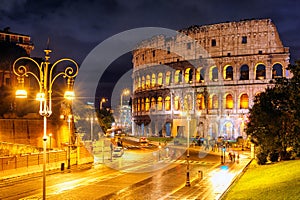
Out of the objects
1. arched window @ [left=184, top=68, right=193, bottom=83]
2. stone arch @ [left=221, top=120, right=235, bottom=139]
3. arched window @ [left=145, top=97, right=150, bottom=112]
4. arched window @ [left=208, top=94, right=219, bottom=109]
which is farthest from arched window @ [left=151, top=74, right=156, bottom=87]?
stone arch @ [left=221, top=120, right=235, bottom=139]

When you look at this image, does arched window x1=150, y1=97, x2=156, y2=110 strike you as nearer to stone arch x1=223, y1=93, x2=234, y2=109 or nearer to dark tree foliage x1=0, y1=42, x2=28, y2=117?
stone arch x1=223, y1=93, x2=234, y2=109

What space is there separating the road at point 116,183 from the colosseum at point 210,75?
3268 cm

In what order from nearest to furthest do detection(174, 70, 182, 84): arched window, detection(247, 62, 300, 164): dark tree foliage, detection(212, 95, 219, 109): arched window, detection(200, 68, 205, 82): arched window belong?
detection(247, 62, 300, 164): dark tree foliage
detection(212, 95, 219, 109): arched window
detection(200, 68, 205, 82): arched window
detection(174, 70, 182, 84): arched window

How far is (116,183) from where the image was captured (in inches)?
896

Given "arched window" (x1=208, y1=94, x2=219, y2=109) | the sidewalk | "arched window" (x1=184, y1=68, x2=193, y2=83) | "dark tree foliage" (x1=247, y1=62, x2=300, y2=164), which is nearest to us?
the sidewalk

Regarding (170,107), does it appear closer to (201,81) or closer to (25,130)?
(201,81)

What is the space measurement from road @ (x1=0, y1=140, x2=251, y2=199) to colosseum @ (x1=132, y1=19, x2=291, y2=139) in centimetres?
3268

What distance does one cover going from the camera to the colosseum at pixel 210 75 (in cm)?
6400

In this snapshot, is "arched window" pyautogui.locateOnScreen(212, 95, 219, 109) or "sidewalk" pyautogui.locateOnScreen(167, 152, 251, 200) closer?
"sidewalk" pyautogui.locateOnScreen(167, 152, 251, 200)

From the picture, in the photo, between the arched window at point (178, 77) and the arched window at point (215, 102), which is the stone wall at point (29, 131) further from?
the arched window at point (178, 77)

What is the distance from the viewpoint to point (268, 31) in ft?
209

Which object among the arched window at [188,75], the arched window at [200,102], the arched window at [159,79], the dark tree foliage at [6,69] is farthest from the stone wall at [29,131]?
the arched window at [159,79]

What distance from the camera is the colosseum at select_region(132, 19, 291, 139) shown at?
64000 mm

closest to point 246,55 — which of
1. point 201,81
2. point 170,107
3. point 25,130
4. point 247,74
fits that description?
point 247,74
